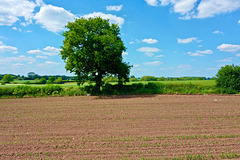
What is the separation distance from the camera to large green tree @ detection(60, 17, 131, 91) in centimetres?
1556

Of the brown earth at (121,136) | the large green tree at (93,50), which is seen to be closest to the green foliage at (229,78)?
the brown earth at (121,136)

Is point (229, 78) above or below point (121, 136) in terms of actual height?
above

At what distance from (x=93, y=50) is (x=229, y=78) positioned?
58.4 ft

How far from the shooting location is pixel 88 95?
1664cm

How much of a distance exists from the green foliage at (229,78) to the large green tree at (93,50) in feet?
41.4

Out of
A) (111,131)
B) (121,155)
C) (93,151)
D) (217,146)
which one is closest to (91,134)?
(111,131)

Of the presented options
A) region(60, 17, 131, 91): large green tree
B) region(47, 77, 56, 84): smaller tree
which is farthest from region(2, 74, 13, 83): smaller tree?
region(60, 17, 131, 91): large green tree

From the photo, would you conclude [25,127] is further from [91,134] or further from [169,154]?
[169,154]

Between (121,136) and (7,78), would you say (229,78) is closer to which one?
(121,136)

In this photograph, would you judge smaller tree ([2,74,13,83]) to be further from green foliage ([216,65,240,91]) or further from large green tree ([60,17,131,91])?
green foliage ([216,65,240,91])

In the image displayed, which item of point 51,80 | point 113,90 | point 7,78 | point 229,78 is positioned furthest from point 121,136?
point 7,78

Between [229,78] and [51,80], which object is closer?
[229,78]

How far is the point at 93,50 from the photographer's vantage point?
16188mm

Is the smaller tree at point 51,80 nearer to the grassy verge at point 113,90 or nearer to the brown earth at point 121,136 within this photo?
the grassy verge at point 113,90
